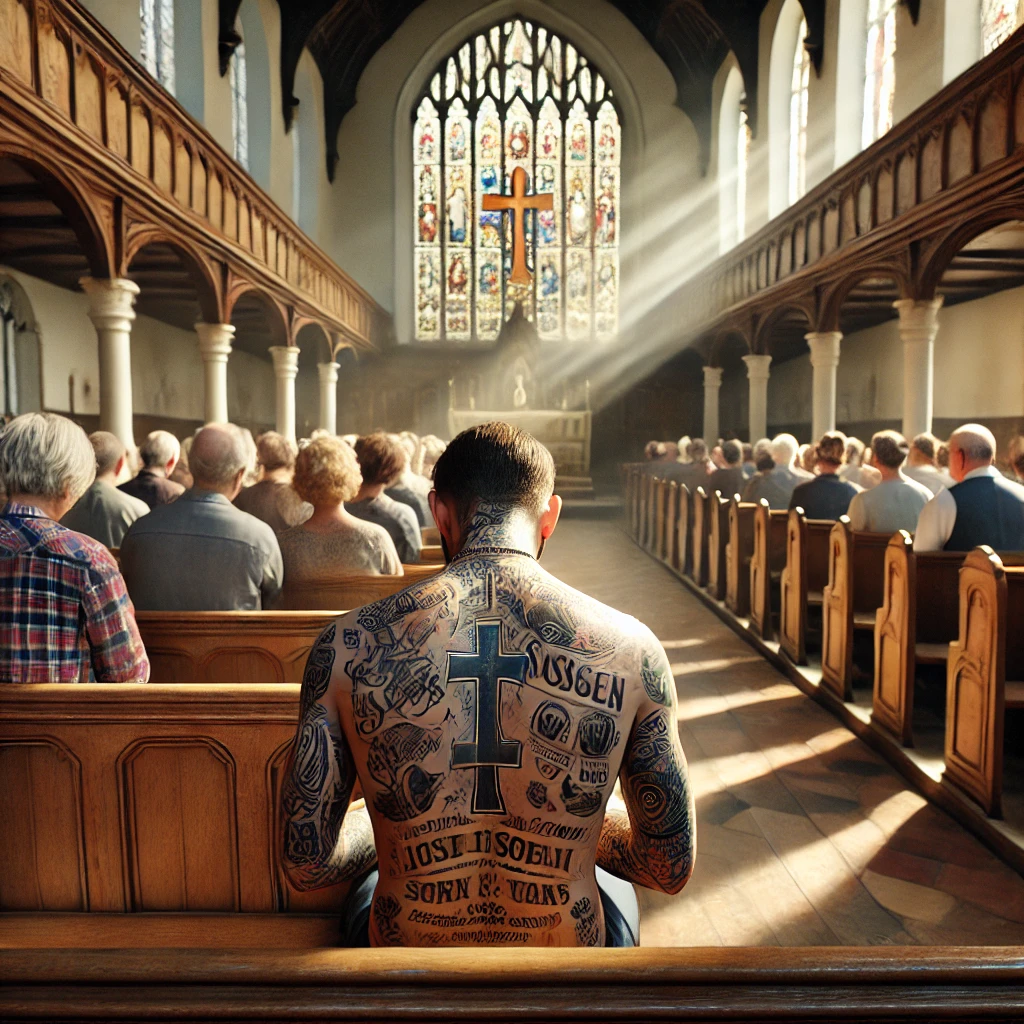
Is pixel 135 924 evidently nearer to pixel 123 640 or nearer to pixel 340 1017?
pixel 123 640

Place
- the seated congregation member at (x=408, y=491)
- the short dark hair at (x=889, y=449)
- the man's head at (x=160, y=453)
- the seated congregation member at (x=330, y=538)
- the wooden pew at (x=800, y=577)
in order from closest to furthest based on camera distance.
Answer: the seated congregation member at (x=330, y=538) → the man's head at (x=160, y=453) → the short dark hair at (x=889, y=449) → the wooden pew at (x=800, y=577) → the seated congregation member at (x=408, y=491)

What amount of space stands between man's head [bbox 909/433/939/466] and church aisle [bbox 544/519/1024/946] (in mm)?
2469

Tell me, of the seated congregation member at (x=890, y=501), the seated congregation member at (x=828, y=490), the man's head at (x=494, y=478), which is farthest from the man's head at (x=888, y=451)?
the man's head at (x=494, y=478)

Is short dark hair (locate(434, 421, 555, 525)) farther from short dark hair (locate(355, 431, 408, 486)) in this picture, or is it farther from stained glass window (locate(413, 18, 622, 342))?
stained glass window (locate(413, 18, 622, 342))

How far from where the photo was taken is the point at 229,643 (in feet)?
9.27

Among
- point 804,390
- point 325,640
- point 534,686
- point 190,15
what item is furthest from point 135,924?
point 804,390

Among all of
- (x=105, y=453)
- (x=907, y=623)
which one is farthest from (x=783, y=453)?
(x=105, y=453)

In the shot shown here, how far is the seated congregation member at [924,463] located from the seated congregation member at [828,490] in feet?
1.95

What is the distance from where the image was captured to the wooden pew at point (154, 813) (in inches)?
77.1

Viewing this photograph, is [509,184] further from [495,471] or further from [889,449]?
[495,471]

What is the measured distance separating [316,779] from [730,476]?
8186 millimetres

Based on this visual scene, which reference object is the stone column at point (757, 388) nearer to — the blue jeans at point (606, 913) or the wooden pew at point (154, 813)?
the wooden pew at point (154, 813)

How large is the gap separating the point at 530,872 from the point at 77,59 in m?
7.40

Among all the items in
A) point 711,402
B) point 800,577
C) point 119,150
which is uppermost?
point 119,150
